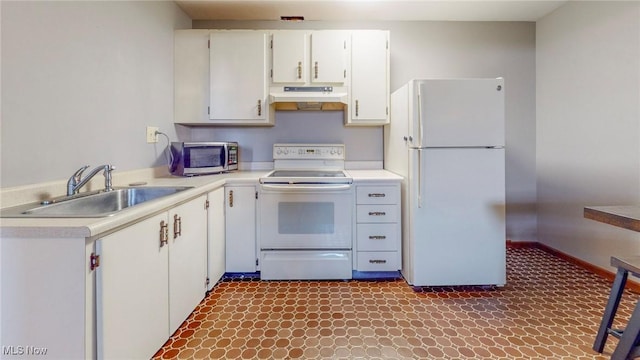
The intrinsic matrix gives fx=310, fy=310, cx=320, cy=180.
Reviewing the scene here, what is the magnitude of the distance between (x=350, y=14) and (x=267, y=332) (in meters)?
2.71

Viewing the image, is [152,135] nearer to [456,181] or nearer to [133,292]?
[133,292]

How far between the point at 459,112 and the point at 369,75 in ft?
2.91

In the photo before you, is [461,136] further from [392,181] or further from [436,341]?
[436,341]

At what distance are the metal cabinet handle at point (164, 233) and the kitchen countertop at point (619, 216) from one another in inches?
75.9

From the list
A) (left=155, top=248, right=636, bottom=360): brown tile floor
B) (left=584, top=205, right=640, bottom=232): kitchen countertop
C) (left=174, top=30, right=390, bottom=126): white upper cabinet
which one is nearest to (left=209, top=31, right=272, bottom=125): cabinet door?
(left=174, top=30, right=390, bottom=126): white upper cabinet

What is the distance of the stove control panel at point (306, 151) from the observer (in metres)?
2.96

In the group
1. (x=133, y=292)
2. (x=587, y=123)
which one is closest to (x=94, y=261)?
(x=133, y=292)

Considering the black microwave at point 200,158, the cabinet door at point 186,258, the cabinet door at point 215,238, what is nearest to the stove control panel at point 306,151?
the black microwave at point 200,158

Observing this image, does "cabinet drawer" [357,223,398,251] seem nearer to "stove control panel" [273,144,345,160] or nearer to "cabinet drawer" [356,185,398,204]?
"cabinet drawer" [356,185,398,204]

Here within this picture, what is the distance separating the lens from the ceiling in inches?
105

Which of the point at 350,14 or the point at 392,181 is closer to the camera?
the point at 392,181

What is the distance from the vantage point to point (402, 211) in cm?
239

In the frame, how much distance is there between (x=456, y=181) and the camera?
214 cm

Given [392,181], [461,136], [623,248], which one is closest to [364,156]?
[392,181]
